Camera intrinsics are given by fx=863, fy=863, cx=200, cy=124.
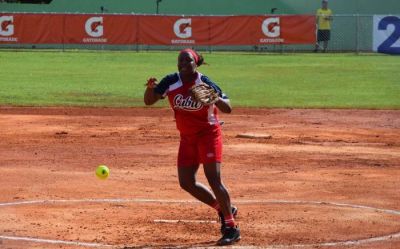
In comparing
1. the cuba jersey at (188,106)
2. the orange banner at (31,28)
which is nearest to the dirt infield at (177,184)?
the cuba jersey at (188,106)

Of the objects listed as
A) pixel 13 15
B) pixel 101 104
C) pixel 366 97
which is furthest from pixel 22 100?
pixel 13 15

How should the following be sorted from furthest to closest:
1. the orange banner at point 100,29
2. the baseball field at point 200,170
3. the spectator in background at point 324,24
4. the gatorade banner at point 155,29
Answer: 1. the spectator in background at point 324,24
2. the orange banner at point 100,29
3. the gatorade banner at point 155,29
4. the baseball field at point 200,170

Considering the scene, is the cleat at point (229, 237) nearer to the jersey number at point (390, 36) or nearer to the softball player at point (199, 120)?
the softball player at point (199, 120)

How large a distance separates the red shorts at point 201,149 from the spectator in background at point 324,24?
109ft

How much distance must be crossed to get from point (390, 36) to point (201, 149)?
3485 centimetres

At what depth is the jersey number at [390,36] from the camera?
41.7 metres

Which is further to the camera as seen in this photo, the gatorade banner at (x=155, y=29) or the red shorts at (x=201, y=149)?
the gatorade banner at (x=155, y=29)

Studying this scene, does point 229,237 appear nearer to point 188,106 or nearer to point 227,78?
point 188,106

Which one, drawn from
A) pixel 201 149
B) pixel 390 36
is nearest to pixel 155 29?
pixel 390 36

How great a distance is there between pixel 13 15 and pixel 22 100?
19.0m

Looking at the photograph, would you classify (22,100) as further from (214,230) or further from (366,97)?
(214,230)

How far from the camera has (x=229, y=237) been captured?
8922 mm

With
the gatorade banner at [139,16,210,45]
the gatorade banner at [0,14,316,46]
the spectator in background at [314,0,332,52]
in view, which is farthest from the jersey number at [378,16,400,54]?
the gatorade banner at [139,16,210,45]

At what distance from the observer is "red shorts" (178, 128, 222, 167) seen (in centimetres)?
904
